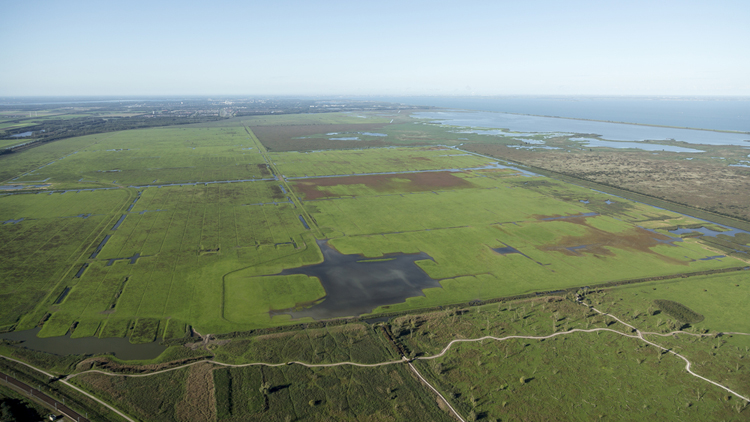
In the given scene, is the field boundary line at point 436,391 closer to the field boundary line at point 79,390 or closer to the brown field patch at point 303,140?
the field boundary line at point 79,390

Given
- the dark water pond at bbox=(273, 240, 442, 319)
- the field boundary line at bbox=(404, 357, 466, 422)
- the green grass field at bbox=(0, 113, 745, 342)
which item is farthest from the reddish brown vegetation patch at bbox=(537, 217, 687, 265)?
the field boundary line at bbox=(404, 357, 466, 422)

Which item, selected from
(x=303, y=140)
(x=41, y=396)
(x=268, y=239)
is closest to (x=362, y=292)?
(x=268, y=239)

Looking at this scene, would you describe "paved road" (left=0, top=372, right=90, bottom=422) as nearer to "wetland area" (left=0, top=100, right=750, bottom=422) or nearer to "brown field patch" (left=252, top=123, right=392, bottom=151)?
"wetland area" (left=0, top=100, right=750, bottom=422)

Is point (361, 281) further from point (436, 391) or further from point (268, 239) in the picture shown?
point (268, 239)

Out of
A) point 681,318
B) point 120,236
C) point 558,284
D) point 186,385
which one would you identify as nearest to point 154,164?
point 120,236

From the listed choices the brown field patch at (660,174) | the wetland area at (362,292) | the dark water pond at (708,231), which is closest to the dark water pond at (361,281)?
the wetland area at (362,292)
